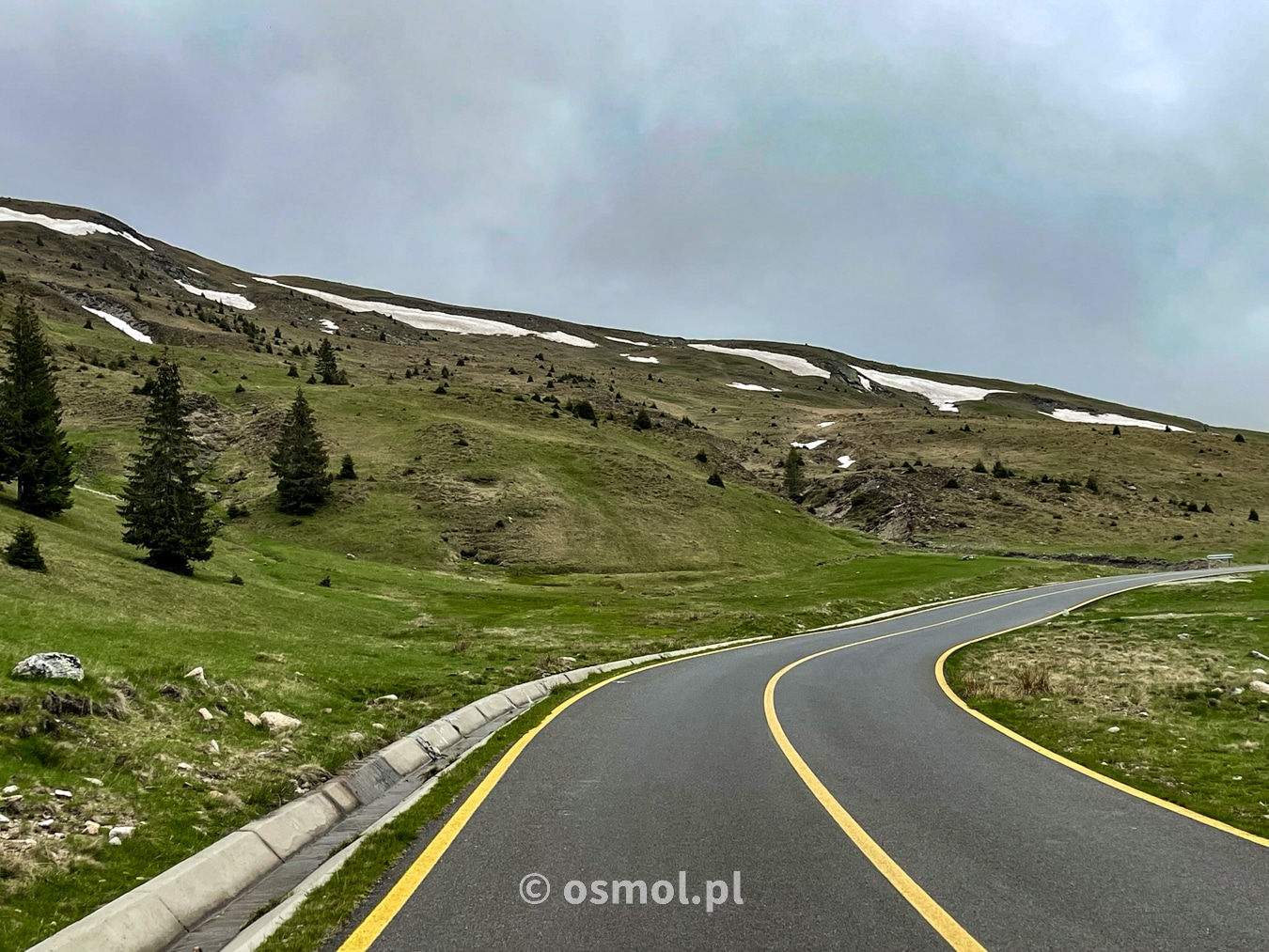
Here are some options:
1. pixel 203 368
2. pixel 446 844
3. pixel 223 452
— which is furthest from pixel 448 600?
pixel 203 368

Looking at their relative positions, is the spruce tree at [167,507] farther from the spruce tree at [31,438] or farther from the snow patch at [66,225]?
the snow patch at [66,225]

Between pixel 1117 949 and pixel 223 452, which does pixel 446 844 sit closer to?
pixel 1117 949

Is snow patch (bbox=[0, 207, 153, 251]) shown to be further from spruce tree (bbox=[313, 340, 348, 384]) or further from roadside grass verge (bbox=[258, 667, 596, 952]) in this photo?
roadside grass verge (bbox=[258, 667, 596, 952])

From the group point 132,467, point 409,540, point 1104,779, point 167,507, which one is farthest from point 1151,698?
point 409,540

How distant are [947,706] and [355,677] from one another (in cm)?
1150

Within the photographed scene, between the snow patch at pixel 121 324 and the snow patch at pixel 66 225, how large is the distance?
244 feet

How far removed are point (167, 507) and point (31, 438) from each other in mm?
9277

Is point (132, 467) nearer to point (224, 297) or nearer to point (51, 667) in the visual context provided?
point (51, 667)

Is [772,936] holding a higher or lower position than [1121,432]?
lower

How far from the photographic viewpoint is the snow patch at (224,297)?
17488 centimetres

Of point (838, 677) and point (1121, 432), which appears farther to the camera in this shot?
point (1121, 432)

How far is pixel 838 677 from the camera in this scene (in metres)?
17.7

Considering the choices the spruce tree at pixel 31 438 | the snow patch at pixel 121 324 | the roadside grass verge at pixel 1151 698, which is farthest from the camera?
the snow patch at pixel 121 324

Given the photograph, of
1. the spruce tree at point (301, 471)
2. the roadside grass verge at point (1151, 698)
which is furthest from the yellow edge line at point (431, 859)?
the spruce tree at point (301, 471)
